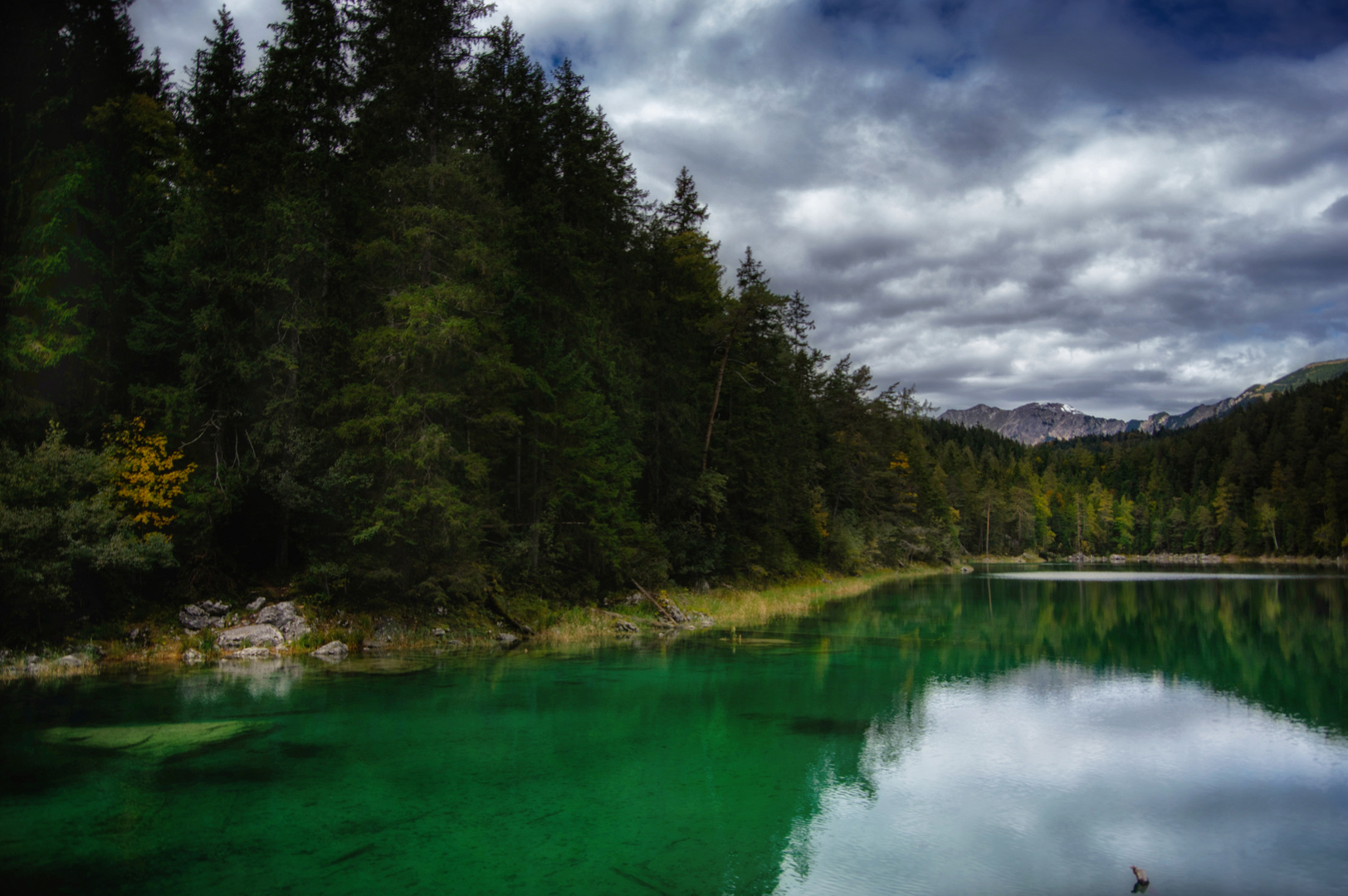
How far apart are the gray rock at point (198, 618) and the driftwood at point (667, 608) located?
14.1 metres

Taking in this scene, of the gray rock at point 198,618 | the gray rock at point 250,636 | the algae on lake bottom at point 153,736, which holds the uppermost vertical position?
the gray rock at point 198,618

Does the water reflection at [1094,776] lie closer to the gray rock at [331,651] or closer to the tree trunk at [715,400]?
the tree trunk at [715,400]

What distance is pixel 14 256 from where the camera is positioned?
19656 mm

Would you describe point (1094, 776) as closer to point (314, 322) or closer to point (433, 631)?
point (433, 631)

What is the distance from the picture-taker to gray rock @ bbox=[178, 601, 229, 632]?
69.9 feet

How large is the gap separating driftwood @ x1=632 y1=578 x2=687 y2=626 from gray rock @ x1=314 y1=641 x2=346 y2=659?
11.5 m

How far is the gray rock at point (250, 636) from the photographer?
21000 mm

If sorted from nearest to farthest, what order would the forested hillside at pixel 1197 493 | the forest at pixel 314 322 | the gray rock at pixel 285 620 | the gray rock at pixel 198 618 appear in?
the forest at pixel 314 322, the gray rock at pixel 198 618, the gray rock at pixel 285 620, the forested hillside at pixel 1197 493

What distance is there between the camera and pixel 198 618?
21531 millimetres

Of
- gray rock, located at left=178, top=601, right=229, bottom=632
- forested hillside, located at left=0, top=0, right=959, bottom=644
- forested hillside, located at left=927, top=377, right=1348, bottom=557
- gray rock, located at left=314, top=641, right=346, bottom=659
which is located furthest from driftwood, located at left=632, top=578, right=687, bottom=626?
forested hillside, located at left=927, top=377, right=1348, bottom=557

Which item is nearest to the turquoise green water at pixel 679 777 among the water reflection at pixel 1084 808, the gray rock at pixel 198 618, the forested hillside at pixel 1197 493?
the water reflection at pixel 1084 808

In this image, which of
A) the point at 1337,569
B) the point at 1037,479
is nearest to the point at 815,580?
the point at 1337,569

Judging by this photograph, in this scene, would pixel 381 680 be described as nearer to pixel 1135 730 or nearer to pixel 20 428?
pixel 20 428

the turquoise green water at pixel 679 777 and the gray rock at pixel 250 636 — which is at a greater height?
the gray rock at pixel 250 636
